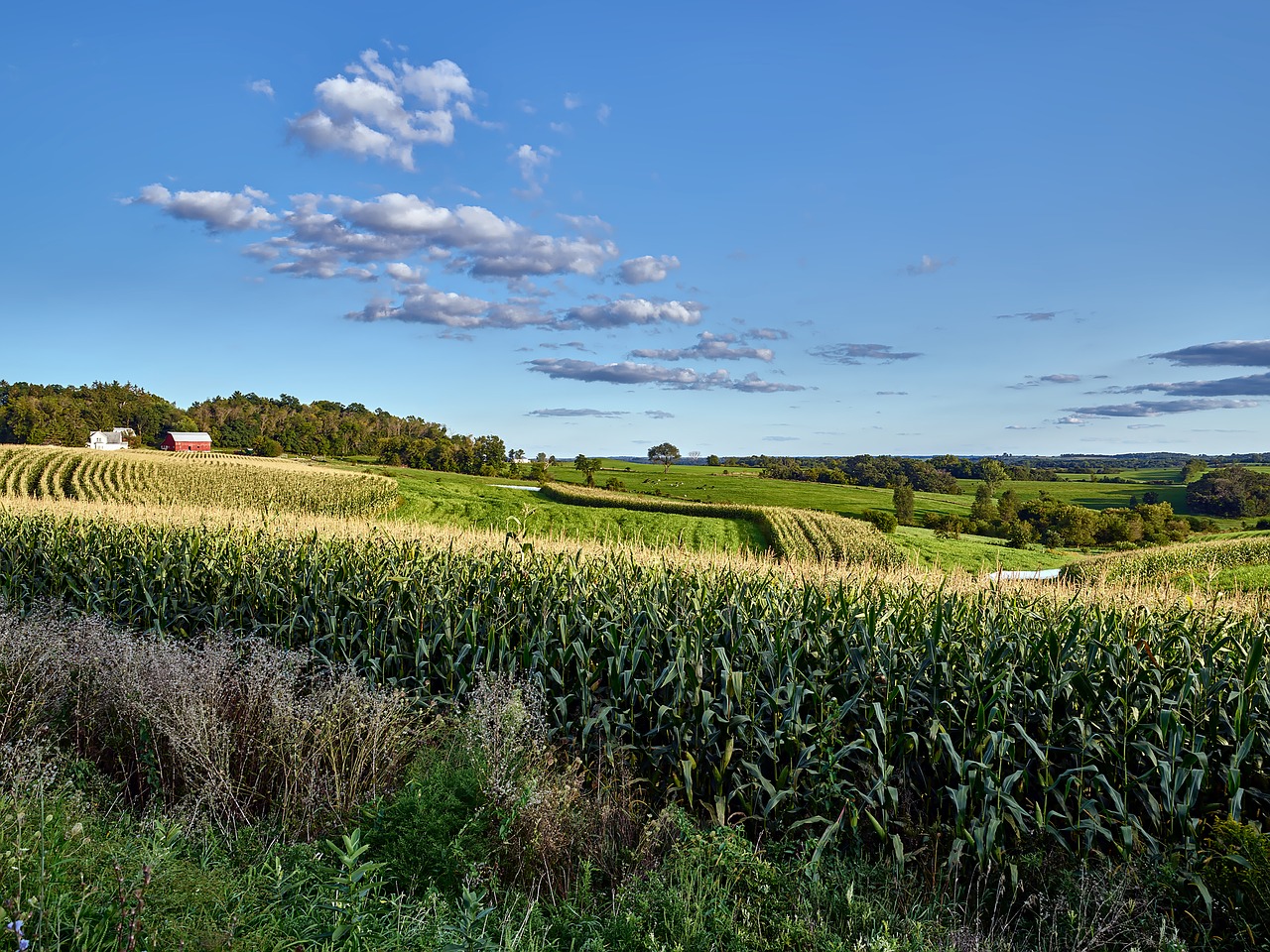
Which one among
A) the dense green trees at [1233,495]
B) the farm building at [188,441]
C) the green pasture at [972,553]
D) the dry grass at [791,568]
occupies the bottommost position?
the green pasture at [972,553]

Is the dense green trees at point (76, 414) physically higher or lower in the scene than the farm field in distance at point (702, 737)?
higher

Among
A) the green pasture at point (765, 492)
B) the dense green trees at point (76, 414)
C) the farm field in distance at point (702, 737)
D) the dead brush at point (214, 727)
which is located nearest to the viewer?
the farm field in distance at point (702, 737)

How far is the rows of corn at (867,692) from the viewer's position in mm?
5188

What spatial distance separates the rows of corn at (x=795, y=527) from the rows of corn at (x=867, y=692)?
731 inches

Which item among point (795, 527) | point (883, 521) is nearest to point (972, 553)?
point (883, 521)

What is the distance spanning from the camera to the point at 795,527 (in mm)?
36906

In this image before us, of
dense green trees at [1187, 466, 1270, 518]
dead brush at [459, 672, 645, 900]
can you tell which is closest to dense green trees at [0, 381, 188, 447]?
dead brush at [459, 672, 645, 900]

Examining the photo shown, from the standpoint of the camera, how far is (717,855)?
4.09m

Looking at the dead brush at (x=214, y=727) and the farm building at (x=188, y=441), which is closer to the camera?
the dead brush at (x=214, y=727)

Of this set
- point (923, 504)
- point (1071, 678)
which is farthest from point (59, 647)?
point (923, 504)

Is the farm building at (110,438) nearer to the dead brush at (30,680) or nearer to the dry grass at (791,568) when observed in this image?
the dry grass at (791,568)

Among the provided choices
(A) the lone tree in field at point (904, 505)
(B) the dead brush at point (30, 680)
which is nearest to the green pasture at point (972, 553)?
(A) the lone tree in field at point (904, 505)

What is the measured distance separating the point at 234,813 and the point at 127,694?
142cm

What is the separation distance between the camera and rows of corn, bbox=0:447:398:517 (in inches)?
1528
